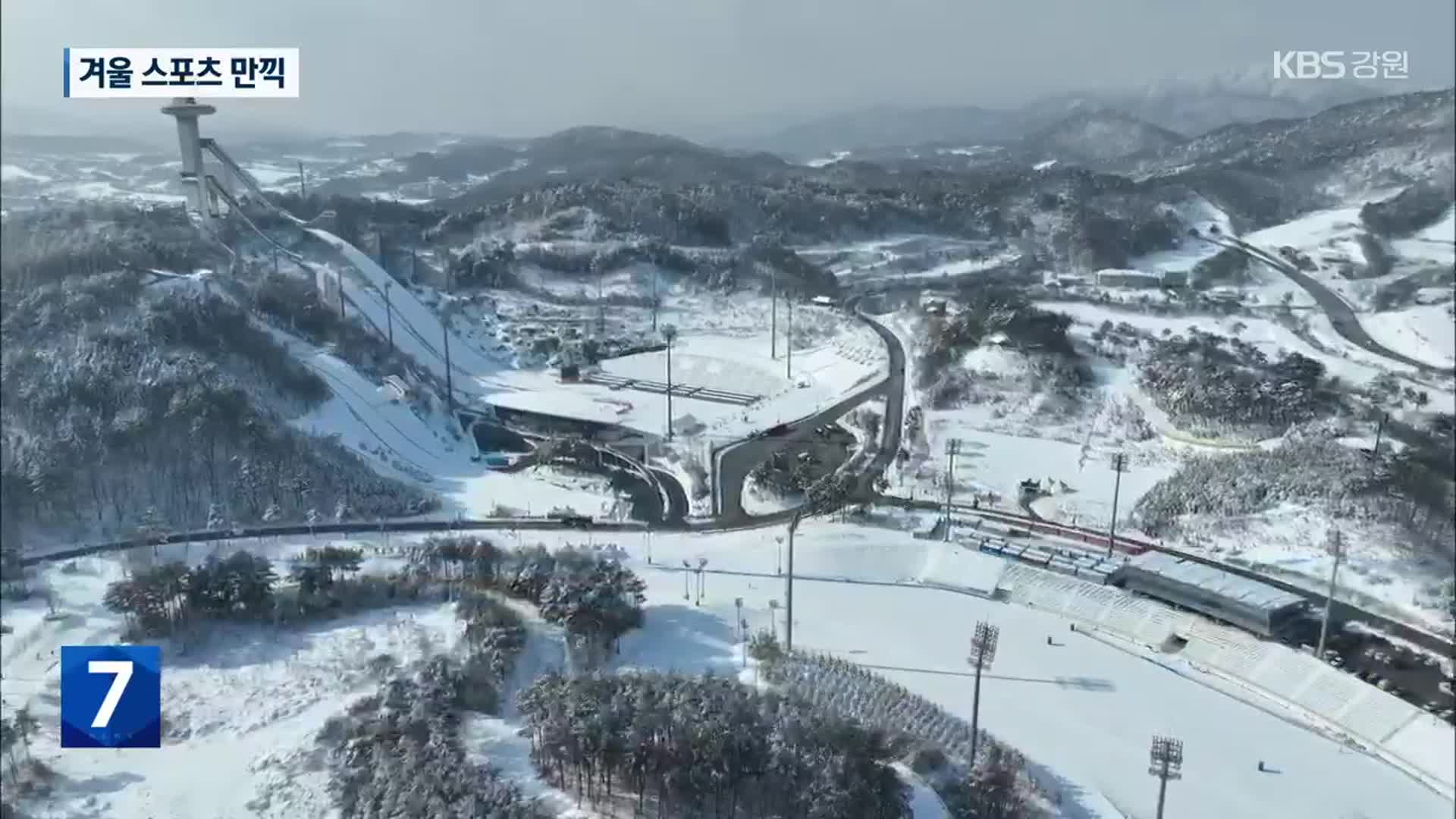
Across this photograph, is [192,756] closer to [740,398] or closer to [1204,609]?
[1204,609]

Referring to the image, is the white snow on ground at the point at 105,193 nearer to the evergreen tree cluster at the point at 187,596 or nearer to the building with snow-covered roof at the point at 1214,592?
the evergreen tree cluster at the point at 187,596

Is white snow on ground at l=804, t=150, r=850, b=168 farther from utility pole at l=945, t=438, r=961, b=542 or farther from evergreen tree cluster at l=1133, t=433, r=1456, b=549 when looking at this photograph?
evergreen tree cluster at l=1133, t=433, r=1456, b=549

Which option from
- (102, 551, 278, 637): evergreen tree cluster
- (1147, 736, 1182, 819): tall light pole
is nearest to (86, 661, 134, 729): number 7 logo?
(102, 551, 278, 637): evergreen tree cluster

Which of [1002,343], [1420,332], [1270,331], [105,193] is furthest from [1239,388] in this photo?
[105,193]

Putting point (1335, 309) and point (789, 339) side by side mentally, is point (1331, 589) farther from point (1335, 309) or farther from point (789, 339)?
point (1335, 309)

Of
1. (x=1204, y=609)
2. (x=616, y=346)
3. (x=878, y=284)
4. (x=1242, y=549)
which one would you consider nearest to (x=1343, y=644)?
(x=1204, y=609)

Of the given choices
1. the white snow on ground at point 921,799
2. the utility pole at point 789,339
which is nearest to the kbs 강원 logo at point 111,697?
the white snow on ground at point 921,799
